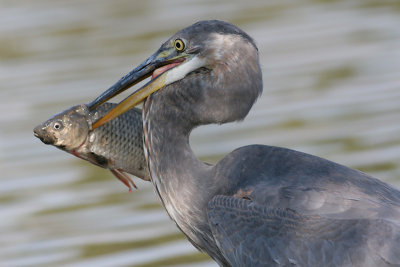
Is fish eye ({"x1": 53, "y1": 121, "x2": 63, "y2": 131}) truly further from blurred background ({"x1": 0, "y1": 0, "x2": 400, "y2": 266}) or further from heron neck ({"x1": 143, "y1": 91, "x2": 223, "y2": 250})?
blurred background ({"x1": 0, "y1": 0, "x2": 400, "y2": 266})

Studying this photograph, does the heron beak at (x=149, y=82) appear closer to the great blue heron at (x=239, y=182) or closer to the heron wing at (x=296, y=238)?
the great blue heron at (x=239, y=182)

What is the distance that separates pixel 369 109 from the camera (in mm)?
10320

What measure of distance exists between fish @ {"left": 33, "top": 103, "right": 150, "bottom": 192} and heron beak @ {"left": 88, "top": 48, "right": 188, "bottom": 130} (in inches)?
1.8

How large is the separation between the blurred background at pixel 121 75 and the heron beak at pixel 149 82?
6.37 feet

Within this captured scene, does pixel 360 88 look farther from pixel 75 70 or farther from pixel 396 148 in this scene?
pixel 75 70

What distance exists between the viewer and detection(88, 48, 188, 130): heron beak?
6.14m

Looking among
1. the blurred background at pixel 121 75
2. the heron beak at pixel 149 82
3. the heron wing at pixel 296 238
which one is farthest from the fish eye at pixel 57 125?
the blurred background at pixel 121 75

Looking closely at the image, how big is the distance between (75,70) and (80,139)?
5929 mm

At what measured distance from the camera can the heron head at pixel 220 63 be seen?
605cm

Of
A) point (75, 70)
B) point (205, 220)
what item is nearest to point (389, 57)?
point (75, 70)

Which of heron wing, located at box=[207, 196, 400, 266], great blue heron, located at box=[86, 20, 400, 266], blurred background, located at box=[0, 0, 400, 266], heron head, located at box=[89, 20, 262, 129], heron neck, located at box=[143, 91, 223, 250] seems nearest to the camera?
heron wing, located at box=[207, 196, 400, 266]

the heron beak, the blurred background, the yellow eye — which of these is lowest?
the blurred background

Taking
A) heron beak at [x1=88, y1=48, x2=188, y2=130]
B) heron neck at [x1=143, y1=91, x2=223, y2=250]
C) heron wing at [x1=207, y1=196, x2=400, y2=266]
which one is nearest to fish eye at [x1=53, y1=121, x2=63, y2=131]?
heron beak at [x1=88, y1=48, x2=188, y2=130]

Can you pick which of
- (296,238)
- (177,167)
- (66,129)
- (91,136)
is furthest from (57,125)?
(296,238)
